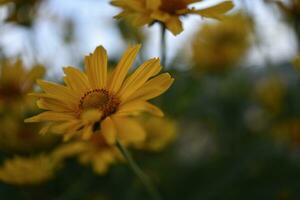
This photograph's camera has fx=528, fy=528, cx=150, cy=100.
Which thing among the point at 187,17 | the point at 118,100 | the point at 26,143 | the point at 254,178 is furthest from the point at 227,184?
the point at 118,100

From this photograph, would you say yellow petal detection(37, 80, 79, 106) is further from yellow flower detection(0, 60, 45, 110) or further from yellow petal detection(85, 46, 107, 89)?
yellow flower detection(0, 60, 45, 110)

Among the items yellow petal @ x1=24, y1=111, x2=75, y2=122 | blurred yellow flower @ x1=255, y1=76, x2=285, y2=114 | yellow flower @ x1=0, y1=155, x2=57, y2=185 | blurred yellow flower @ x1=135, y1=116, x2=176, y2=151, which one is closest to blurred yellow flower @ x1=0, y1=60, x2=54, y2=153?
yellow flower @ x1=0, y1=155, x2=57, y2=185

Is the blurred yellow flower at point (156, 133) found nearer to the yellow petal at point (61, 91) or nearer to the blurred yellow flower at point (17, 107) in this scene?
the blurred yellow flower at point (17, 107)

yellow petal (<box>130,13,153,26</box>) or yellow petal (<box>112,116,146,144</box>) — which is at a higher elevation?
yellow petal (<box>130,13,153,26</box>)

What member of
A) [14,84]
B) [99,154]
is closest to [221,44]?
[14,84]

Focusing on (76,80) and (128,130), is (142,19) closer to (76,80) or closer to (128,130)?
(76,80)

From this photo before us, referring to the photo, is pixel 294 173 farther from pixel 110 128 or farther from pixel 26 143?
pixel 110 128
